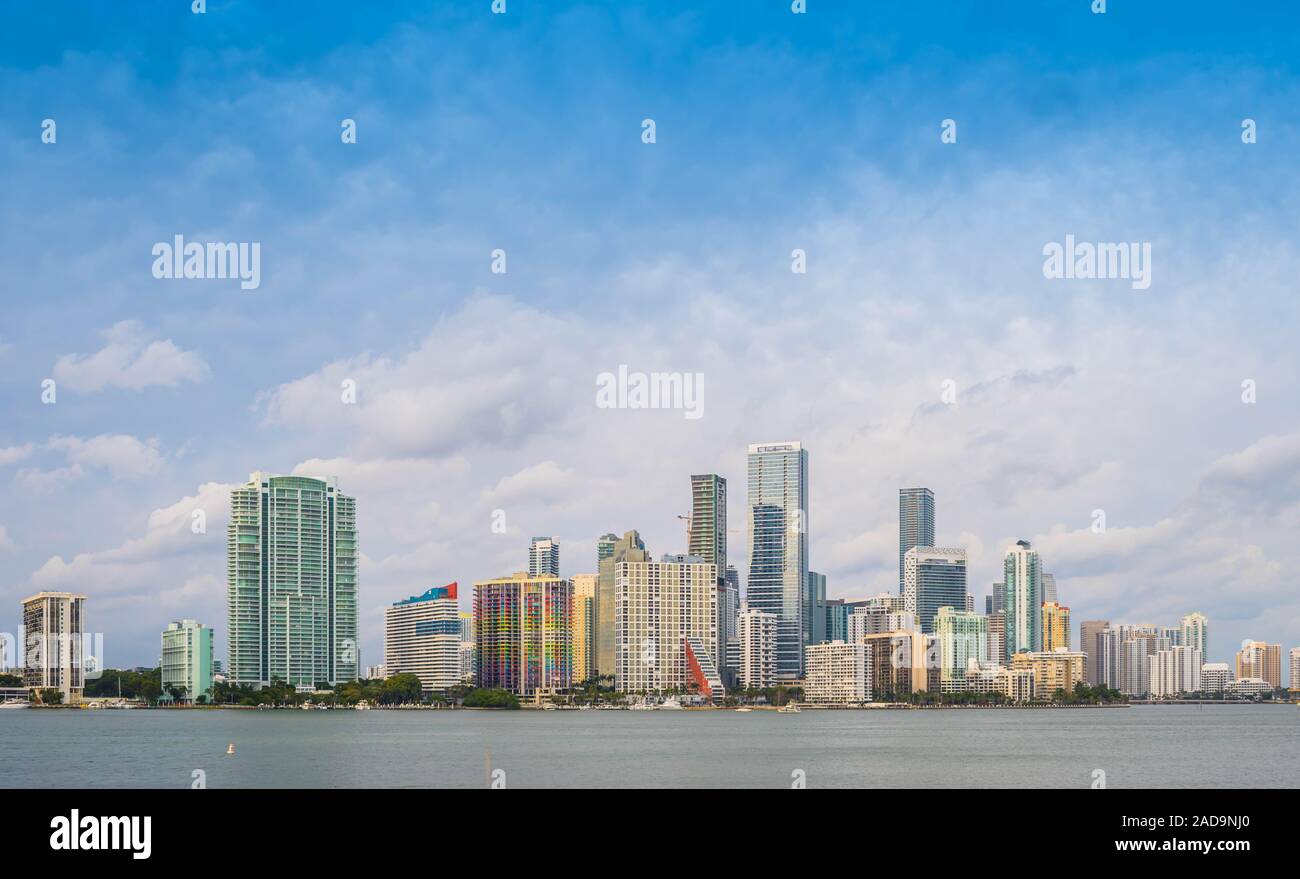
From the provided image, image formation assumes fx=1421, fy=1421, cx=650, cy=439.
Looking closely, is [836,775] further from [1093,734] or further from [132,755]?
[1093,734]

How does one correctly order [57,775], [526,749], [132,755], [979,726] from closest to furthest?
[57,775] → [132,755] → [526,749] → [979,726]

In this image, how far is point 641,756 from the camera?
9112 centimetres

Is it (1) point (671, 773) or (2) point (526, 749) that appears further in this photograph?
(2) point (526, 749)

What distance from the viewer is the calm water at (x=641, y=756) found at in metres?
70.8

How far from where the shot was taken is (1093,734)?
127188 mm

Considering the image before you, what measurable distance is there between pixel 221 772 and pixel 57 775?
8.35m

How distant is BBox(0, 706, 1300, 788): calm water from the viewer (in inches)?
2788
